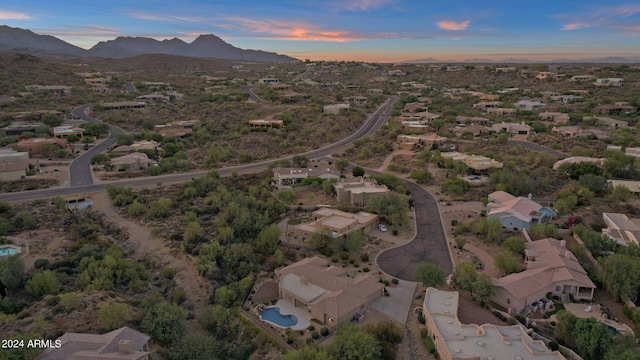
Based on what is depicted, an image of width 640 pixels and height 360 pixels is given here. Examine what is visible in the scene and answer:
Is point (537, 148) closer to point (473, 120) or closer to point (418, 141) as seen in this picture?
point (418, 141)

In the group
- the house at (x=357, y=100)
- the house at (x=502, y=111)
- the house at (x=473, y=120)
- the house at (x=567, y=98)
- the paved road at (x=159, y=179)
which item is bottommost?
the paved road at (x=159, y=179)

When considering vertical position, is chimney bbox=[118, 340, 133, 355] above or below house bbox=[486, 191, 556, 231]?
above

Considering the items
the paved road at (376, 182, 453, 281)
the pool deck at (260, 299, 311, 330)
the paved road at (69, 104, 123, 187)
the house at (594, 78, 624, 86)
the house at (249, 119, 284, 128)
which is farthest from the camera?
the house at (594, 78, 624, 86)

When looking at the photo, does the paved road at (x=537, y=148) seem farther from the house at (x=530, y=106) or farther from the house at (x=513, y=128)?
the house at (x=530, y=106)

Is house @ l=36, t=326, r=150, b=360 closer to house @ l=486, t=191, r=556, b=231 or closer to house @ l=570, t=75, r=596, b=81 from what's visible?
house @ l=486, t=191, r=556, b=231

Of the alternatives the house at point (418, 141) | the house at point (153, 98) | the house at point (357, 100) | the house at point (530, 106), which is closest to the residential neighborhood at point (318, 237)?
the house at point (418, 141)

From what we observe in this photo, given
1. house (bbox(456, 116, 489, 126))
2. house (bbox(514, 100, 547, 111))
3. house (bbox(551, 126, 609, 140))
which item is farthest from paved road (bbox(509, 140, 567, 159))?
house (bbox(514, 100, 547, 111))

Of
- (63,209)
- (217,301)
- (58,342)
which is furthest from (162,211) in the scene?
(58,342)

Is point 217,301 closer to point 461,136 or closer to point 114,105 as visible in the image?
point 461,136
